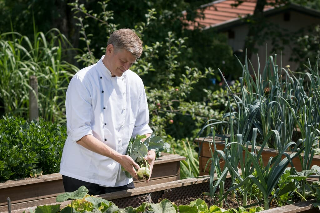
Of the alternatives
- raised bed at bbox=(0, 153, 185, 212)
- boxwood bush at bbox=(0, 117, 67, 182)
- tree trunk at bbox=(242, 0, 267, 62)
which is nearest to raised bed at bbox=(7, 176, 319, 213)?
raised bed at bbox=(0, 153, 185, 212)

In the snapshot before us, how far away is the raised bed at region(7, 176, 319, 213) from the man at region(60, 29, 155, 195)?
0.12 m

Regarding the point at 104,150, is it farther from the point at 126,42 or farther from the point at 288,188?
the point at 288,188

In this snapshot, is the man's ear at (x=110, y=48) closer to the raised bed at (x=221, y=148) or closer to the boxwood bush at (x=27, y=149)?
the raised bed at (x=221, y=148)

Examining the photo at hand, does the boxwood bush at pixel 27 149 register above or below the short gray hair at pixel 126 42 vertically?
below

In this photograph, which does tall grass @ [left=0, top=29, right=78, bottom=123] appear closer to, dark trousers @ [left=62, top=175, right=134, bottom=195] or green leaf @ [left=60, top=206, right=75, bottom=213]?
dark trousers @ [left=62, top=175, right=134, bottom=195]

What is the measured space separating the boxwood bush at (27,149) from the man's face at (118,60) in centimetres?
142

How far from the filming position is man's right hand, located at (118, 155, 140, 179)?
2.94 meters

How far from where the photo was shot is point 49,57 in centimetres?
604

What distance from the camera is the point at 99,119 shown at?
308 cm

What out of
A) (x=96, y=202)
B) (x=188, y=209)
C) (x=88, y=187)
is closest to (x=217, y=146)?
(x=88, y=187)

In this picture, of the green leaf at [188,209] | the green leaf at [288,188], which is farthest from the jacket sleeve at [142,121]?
the green leaf at [288,188]

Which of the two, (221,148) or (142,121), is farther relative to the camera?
(221,148)

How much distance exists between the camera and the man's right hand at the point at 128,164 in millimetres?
2939

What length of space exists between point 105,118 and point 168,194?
2.24 feet
